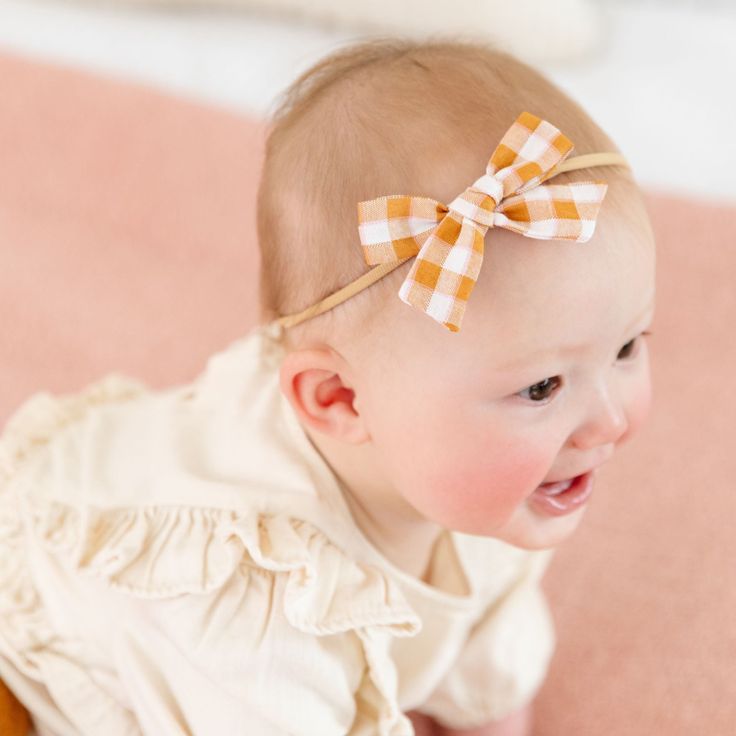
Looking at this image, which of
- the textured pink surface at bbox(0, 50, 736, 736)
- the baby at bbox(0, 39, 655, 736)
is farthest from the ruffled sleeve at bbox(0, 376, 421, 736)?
the textured pink surface at bbox(0, 50, 736, 736)

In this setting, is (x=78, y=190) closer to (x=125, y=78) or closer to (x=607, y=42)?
(x=125, y=78)

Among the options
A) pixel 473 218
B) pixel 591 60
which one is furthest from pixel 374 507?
pixel 591 60

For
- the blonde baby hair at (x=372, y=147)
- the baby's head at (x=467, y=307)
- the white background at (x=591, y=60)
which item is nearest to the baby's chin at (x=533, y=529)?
the baby's head at (x=467, y=307)

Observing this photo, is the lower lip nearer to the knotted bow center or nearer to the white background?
the knotted bow center

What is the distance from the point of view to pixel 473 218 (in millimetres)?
750

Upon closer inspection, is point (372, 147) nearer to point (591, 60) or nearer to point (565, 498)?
point (565, 498)

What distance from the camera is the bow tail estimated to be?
0.74 meters

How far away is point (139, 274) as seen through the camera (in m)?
1.58

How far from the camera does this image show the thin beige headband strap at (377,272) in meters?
0.80

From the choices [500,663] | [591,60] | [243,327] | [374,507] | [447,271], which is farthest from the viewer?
[591,60]

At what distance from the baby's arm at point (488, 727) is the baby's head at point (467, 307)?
0.97ft

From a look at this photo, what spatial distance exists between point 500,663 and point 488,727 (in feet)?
0.26

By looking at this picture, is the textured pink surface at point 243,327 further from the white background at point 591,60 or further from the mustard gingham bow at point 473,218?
the mustard gingham bow at point 473,218

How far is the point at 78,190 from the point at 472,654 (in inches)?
38.2
